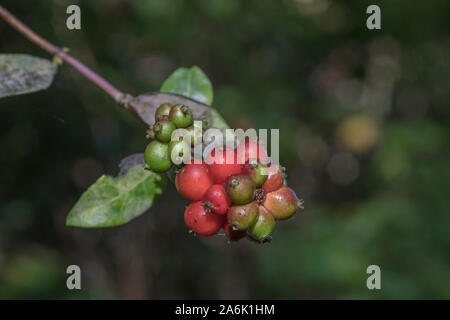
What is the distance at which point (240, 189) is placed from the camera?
4.94 feet

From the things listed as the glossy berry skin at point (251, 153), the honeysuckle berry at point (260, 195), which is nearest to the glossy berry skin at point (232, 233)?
the honeysuckle berry at point (260, 195)

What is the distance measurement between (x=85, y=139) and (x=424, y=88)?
5301mm

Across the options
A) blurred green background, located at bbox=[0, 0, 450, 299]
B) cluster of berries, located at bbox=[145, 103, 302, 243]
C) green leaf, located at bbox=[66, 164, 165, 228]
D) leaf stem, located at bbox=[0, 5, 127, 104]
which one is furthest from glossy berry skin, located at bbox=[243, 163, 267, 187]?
blurred green background, located at bbox=[0, 0, 450, 299]

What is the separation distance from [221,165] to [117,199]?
56 cm

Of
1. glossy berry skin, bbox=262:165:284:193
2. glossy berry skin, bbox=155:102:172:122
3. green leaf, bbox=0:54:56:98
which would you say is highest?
green leaf, bbox=0:54:56:98

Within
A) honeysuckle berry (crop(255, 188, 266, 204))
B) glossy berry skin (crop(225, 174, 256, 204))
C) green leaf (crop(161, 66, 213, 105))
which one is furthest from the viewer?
green leaf (crop(161, 66, 213, 105))

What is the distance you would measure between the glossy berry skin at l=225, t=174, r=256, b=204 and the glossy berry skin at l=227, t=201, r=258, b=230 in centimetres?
3

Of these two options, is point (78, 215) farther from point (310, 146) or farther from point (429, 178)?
point (310, 146)

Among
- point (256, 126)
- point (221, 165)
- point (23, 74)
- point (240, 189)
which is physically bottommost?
point (240, 189)

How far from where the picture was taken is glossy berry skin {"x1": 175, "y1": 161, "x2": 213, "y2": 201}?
1.64 m

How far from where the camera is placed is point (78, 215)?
6.02ft

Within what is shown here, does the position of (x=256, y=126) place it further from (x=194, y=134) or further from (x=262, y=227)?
(x=262, y=227)

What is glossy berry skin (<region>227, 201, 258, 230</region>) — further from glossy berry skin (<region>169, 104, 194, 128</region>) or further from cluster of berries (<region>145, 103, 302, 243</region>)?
glossy berry skin (<region>169, 104, 194, 128</region>)

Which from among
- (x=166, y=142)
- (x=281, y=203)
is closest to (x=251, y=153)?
(x=281, y=203)
